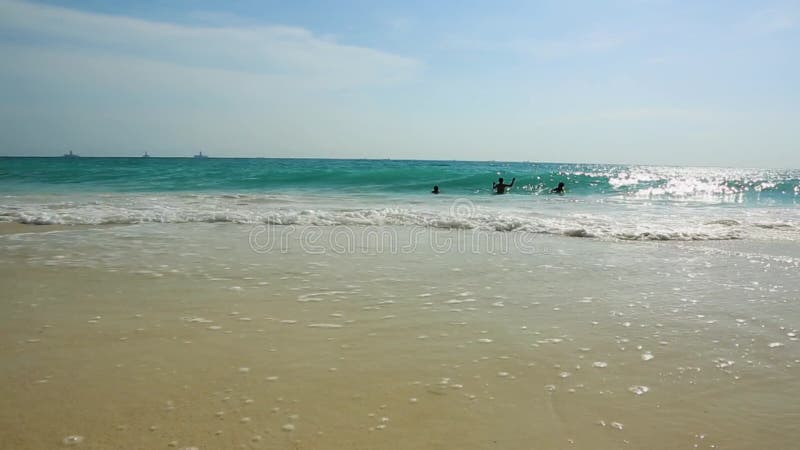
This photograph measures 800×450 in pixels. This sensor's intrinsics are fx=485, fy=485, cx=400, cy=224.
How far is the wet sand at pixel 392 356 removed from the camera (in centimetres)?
261

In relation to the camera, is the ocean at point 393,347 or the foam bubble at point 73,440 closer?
the foam bubble at point 73,440

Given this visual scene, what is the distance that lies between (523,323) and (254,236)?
247 inches

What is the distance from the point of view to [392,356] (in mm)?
3531

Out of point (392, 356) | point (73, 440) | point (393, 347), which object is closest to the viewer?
point (73, 440)

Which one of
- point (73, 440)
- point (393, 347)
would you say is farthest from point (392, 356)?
point (73, 440)

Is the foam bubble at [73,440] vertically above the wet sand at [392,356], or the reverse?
the wet sand at [392,356]

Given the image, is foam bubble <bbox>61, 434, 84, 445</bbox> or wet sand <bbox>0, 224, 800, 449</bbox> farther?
wet sand <bbox>0, 224, 800, 449</bbox>

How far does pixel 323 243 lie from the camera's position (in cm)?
856

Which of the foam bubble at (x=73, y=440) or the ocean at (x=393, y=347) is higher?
the ocean at (x=393, y=347)

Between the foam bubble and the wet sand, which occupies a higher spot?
the wet sand

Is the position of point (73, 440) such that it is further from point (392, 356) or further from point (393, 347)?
point (393, 347)

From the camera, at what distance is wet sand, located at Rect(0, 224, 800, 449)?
103 inches

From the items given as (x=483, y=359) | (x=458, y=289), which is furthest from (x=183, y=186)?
(x=483, y=359)

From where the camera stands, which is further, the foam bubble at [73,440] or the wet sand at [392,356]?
the wet sand at [392,356]
